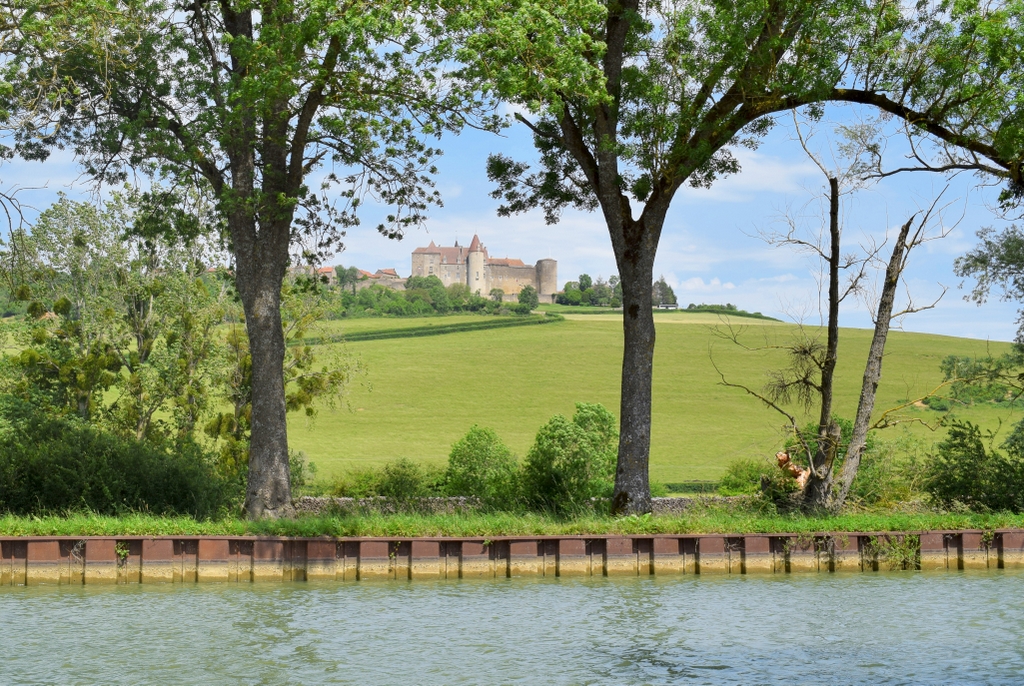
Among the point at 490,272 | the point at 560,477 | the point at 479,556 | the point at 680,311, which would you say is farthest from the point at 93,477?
the point at 490,272

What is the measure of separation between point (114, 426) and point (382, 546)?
58.1 feet

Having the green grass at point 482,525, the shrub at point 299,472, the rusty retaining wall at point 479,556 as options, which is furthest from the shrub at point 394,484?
the rusty retaining wall at point 479,556

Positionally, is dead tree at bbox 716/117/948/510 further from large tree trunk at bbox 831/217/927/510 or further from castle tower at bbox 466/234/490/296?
castle tower at bbox 466/234/490/296

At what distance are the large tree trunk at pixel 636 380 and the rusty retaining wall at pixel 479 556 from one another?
2401mm

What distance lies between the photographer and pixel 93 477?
59.7 feet

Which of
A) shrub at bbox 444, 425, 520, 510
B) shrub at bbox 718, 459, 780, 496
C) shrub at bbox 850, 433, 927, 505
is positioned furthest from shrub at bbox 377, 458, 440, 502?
shrub at bbox 850, 433, 927, 505

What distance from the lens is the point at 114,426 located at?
30.6 meters

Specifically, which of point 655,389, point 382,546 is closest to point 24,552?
point 382,546

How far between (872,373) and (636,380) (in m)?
4.77

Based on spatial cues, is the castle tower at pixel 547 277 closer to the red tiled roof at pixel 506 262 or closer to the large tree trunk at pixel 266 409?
the red tiled roof at pixel 506 262

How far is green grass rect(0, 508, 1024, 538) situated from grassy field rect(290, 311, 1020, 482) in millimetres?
16592

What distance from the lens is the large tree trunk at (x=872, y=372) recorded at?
1931 centimetres

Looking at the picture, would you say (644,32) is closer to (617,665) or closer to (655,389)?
(617,665)

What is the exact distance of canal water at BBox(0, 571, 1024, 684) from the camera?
10.2m
